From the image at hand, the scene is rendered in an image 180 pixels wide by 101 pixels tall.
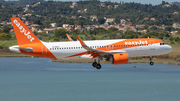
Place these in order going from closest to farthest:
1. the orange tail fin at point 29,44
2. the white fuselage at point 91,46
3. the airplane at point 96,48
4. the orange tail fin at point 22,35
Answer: the airplane at point 96,48 → the white fuselage at point 91,46 → the orange tail fin at point 29,44 → the orange tail fin at point 22,35

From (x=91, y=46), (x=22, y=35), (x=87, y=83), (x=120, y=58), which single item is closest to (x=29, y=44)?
(x=22, y=35)

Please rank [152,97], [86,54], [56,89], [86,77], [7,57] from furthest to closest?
[7,57] < [86,77] < [56,89] < [152,97] < [86,54]

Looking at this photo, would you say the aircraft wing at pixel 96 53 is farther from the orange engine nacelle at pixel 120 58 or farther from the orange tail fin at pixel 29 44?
the orange tail fin at pixel 29 44

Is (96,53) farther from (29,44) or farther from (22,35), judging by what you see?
(22,35)

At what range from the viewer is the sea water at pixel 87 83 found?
74000mm

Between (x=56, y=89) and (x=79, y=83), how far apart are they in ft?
30.7

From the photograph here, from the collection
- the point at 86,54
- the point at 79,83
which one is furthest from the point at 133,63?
the point at 86,54

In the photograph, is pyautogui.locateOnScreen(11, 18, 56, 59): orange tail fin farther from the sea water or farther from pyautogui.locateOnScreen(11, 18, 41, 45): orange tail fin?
the sea water

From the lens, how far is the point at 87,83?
3472 inches

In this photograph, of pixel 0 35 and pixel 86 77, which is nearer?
pixel 86 77

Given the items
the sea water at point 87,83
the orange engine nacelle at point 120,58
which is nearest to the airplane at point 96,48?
the orange engine nacelle at point 120,58

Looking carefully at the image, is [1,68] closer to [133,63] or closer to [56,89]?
[56,89]

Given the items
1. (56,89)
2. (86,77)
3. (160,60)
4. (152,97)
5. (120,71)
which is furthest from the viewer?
(160,60)

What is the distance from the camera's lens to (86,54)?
56.1m
